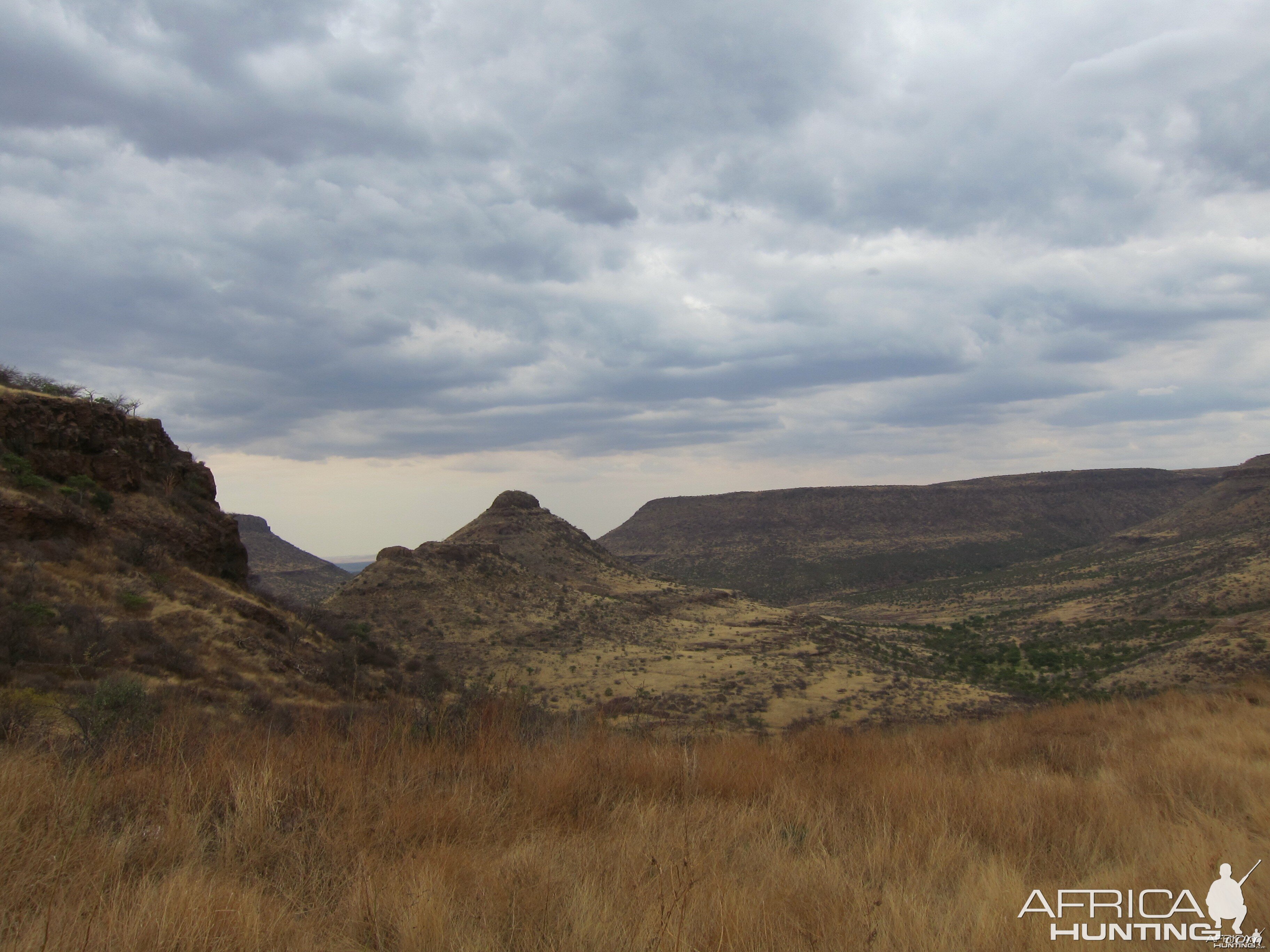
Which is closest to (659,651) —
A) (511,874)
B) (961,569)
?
(511,874)

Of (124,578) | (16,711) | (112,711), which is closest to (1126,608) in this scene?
(124,578)

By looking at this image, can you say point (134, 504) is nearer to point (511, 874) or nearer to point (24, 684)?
point (24, 684)

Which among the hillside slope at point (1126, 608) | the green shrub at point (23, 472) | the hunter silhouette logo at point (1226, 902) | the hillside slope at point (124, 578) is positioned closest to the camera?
the hunter silhouette logo at point (1226, 902)

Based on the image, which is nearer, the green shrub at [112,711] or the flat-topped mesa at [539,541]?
the green shrub at [112,711]

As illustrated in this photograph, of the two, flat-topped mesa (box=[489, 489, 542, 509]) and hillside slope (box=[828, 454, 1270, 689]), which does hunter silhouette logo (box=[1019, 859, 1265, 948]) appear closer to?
hillside slope (box=[828, 454, 1270, 689])

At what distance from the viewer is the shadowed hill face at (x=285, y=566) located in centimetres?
6712

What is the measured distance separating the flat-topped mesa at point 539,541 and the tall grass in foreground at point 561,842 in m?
38.9

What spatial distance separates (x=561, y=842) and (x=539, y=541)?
1899 inches

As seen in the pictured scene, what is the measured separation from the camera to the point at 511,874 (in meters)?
3.74

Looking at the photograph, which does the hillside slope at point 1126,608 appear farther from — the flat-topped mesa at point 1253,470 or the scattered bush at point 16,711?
the scattered bush at point 16,711

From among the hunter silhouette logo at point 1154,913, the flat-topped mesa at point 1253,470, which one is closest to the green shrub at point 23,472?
the hunter silhouette logo at point 1154,913

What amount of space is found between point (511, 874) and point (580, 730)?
195 inches

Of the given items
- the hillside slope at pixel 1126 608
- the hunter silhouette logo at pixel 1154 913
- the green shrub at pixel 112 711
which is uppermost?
the green shrub at pixel 112 711

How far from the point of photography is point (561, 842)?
4.50m
